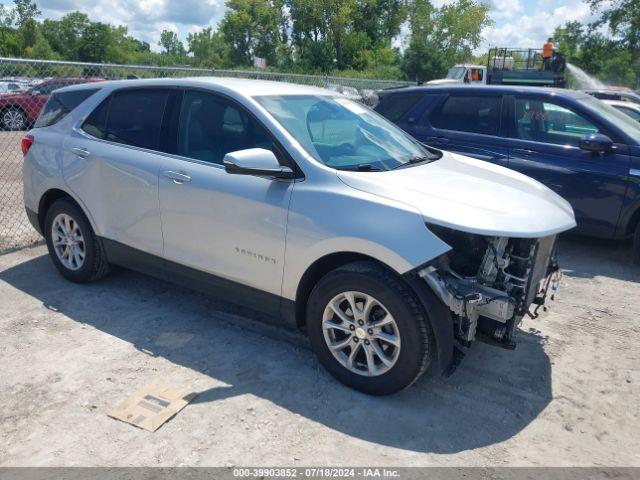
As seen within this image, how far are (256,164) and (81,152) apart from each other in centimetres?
206

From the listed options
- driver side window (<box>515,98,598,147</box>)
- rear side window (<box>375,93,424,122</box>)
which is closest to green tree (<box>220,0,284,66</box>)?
rear side window (<box>375,93,424,122</box>)

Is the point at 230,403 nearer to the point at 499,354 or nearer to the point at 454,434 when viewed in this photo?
the point at 454,434

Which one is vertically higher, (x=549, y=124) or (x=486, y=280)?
(x=549, y=124)

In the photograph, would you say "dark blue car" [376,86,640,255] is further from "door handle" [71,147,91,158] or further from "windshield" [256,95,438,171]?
"door handle" [71,147,91,158]

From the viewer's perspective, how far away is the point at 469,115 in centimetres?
682

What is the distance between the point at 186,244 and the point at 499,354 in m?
2.36

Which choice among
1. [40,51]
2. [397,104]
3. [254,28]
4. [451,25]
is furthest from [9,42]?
[397,104]

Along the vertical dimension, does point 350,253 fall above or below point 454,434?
above

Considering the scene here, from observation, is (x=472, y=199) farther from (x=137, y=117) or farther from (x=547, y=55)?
(x=547, y=55)

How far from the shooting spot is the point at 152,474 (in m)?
2.78

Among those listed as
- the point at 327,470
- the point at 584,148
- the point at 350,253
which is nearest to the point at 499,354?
the point at 350,253

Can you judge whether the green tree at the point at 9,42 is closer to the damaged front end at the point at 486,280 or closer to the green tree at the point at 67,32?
the green tree at the point at 67,32

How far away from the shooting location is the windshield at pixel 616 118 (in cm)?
607

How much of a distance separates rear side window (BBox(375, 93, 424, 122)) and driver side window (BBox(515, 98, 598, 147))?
130cm
